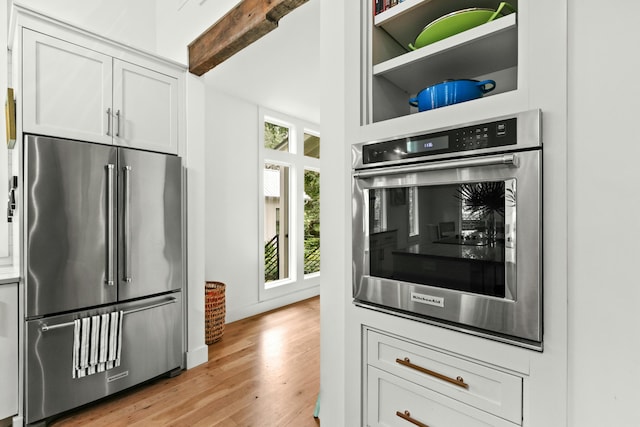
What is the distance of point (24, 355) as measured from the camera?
69.8 inches

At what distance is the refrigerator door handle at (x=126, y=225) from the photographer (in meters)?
2.10

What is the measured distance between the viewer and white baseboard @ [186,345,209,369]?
2510mm

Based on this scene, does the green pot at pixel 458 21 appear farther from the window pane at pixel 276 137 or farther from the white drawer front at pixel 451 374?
the window pane at pixel 276 137

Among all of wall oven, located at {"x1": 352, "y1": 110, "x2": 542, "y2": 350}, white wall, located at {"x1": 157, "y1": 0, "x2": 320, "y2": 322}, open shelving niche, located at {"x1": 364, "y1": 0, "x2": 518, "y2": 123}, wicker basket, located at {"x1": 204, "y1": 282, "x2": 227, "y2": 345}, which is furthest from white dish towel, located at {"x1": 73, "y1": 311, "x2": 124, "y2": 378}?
open shelving niche, located at {"x1": 364, "y1": 0, "x2": 518, "y2": 123}

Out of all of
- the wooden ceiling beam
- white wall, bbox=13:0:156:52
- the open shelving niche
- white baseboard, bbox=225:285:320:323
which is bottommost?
white baseboard, bbox=225:285:320:323

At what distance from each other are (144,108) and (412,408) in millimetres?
2490

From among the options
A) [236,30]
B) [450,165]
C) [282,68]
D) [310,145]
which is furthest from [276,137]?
[450,165]

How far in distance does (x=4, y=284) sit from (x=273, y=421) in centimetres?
174

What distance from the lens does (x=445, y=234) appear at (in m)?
1.06

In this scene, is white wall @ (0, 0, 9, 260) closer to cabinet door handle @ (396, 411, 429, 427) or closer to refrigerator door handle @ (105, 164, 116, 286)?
refrigerator door handle @ (105, 164, 116, 286)

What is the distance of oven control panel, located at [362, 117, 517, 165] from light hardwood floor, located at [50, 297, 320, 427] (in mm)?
1655

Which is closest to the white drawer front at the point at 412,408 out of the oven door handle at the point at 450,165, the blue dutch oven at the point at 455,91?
the oven door handle at the point at 450,165

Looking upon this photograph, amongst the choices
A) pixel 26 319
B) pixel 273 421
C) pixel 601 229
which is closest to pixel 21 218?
pixel 26 319

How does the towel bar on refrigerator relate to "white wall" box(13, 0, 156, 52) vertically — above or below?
below
